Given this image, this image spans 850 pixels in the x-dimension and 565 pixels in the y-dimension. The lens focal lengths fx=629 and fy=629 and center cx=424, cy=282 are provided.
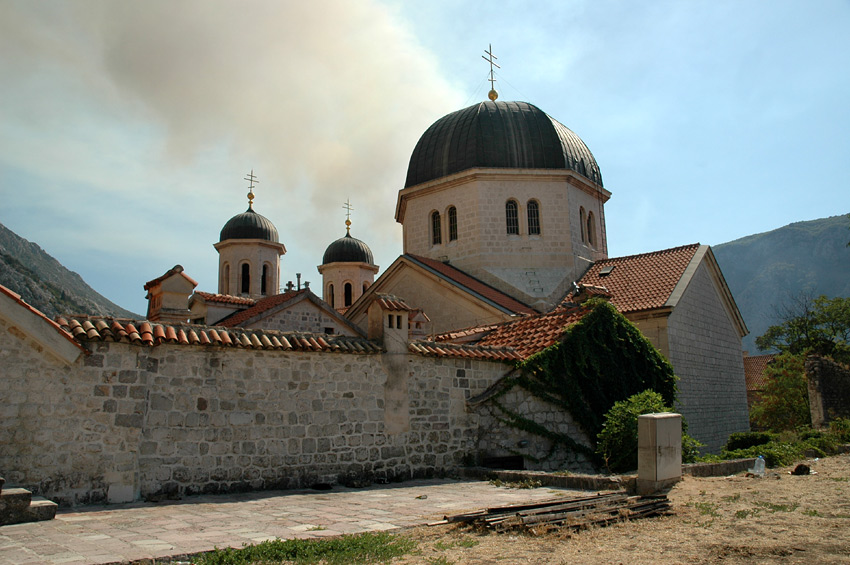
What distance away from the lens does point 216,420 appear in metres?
9.27

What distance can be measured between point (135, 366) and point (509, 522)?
18.2ft

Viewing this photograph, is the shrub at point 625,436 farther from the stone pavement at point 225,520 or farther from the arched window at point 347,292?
the arched window at point 347,292

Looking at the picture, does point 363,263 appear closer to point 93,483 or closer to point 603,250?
point 603,250

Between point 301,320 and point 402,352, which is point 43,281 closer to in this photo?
point 301,320

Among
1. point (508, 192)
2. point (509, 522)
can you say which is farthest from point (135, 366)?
point (508, 192)

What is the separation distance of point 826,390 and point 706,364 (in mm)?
4920

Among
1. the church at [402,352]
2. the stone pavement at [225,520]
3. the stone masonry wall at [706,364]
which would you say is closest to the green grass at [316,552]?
the stone pavement at [225,520]

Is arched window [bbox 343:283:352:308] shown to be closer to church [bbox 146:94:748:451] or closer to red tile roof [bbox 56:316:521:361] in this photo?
church [bbox 146:94:748:451]

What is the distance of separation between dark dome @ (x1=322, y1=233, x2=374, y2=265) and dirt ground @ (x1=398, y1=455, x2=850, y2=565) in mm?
30257

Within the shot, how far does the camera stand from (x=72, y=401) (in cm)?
816

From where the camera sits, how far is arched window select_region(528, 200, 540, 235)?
22.1 m

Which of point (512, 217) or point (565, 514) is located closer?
point (565, 514)

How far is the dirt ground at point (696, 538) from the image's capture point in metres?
5.21

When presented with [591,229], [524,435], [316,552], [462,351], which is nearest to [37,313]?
[316,552]
